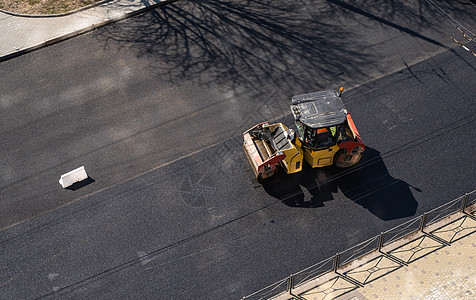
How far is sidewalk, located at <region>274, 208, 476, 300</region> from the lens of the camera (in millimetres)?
→ 15680

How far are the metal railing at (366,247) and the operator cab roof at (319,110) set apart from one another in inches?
164

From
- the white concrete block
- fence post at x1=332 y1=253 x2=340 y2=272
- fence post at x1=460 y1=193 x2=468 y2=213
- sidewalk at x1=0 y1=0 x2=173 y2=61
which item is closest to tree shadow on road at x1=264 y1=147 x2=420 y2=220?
fence post at x1=460 y1=193 x2=468 y2=213

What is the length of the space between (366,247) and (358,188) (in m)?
2.39

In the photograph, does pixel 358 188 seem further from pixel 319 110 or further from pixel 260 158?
pixel 260 158

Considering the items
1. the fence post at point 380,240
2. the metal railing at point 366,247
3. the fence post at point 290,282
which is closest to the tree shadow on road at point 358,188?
the metal railing at point 366,247

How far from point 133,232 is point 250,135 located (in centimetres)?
554

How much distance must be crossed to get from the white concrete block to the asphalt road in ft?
1.11

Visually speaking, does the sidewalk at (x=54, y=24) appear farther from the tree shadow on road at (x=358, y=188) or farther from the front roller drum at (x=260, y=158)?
the tree shadow on road at (x=358, y=188)

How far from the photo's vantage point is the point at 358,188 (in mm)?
18250

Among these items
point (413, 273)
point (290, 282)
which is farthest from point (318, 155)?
point (413, 273)

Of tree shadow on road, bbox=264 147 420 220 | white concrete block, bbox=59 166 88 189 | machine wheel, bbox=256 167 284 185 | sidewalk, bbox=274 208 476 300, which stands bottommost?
sidewalk, bbox=274 208 476 300

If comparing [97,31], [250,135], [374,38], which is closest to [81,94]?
[97,31]

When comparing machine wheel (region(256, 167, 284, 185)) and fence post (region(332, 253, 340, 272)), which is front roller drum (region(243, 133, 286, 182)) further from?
fence post (region(332, 253, 340, 272))

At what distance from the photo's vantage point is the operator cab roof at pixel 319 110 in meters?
17.6
